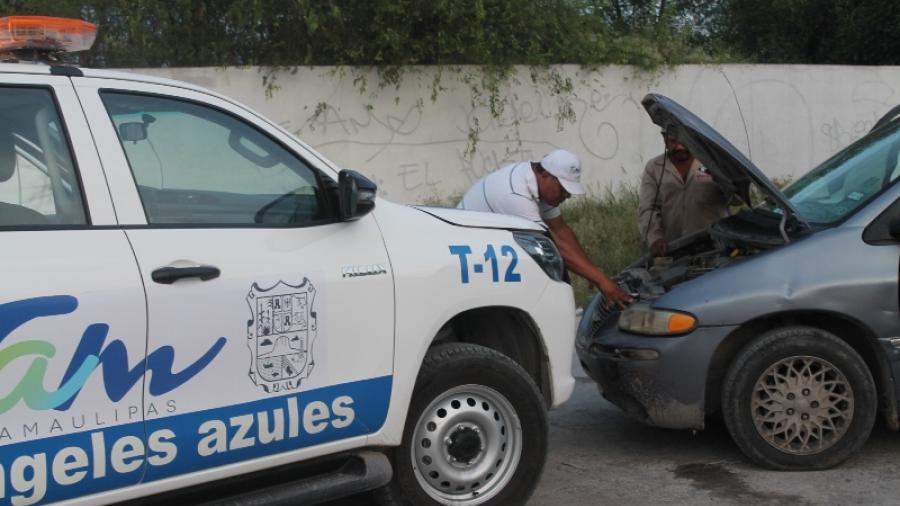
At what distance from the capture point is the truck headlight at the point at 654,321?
529 centimetres

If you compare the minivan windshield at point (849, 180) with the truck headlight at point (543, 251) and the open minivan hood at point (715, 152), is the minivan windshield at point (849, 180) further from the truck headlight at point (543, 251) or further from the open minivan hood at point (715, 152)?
the truck headlight at point (543, 251)

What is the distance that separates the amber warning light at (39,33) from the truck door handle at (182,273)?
1070mm

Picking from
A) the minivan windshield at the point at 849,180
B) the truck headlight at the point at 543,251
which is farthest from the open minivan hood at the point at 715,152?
the truck headlight at the point at 543,251

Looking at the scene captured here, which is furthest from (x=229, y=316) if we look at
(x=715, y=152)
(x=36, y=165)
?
(x=715, y=152)

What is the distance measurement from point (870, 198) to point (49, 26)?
397 centimetres

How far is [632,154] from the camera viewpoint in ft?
45.0

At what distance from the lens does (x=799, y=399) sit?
17.2ft

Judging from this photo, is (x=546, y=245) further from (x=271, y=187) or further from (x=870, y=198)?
(x=870, y=198)

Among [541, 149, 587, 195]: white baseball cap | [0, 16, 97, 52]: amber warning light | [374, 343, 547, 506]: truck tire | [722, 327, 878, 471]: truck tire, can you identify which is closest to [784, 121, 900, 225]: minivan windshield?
[722, 327, 878, 471]: truck tire

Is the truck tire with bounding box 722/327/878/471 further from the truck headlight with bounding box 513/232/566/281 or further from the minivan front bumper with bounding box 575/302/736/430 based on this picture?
the truck headlight with bounding box 513/232/566/281

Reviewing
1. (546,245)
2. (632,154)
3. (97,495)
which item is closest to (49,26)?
(97,495)

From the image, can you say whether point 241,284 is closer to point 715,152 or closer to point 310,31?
point 715,152

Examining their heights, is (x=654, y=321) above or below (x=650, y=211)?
below

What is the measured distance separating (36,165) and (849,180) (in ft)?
14.3
